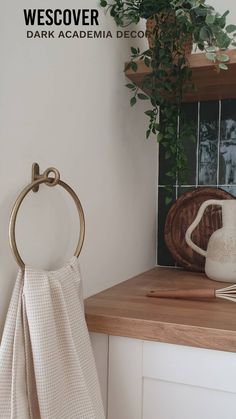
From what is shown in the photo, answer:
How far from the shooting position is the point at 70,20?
75cm

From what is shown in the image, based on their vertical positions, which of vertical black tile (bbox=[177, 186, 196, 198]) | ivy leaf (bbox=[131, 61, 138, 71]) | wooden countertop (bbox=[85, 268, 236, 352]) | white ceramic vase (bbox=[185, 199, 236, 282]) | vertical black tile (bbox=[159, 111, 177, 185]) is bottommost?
wooden countertop (bbox=[85, 268, 236, 352])

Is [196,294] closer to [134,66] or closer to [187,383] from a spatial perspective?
[187,383]

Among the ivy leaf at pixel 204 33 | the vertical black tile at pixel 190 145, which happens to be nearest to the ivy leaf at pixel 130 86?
the ivy leaf at pixel 204 33

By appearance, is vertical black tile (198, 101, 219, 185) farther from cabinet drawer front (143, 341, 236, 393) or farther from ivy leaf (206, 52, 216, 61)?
cabinet drawer front (143, 341, 236, 393)

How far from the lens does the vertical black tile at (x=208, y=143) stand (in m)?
1.23

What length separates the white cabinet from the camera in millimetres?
648

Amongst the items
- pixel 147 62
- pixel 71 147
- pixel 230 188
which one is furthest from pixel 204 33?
pixel 230 188

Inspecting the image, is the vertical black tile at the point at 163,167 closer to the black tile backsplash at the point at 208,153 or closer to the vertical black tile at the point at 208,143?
the black tile backsplash at the point at 208,153

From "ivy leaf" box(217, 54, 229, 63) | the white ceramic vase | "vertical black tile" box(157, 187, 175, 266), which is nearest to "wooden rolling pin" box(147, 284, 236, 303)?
the white ceramic vase

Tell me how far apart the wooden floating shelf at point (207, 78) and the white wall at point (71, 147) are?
53mm

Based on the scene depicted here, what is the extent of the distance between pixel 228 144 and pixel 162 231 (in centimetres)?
35

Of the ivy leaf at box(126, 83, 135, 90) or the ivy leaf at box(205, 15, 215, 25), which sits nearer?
the ivy leaf at box(205, 15, 215, 25)

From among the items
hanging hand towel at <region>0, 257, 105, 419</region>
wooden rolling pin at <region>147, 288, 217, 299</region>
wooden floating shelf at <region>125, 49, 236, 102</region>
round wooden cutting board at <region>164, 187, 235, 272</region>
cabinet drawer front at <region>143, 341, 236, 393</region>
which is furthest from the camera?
round wooden cutting board at <region>164, 187, 235, 272</region>

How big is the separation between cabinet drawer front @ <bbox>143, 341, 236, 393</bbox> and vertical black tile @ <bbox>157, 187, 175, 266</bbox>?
601 millimetres
